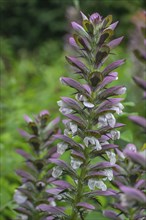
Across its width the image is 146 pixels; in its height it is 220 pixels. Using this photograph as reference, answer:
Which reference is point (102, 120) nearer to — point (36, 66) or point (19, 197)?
point (19, 197)

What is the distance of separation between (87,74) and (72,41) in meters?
0.14

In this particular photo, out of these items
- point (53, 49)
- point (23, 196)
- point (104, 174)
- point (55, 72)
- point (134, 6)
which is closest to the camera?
point (104, 174)

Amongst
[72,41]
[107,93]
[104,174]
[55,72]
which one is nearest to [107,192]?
[104,174]

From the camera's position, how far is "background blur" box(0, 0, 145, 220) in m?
3.65

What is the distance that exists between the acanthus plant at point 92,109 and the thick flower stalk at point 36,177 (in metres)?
0.30

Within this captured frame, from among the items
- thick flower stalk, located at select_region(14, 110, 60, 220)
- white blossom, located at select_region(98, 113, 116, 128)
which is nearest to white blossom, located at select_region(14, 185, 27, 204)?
thick flower stalk, located at select_region(14, 110, 60, 220)

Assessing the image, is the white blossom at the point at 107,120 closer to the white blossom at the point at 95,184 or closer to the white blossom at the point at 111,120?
the white blossom at the point at 111,120

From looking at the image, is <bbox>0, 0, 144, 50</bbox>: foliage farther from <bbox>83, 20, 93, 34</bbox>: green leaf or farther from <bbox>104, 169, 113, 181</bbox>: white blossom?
<bbox>104, 169, 113, 181</bbox>: white blossom

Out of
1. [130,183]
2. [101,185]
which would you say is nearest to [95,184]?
[101,185]

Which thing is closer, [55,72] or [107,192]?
[107,192]

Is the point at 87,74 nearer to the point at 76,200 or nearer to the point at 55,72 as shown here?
the point at 76,200

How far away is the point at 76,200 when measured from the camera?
82.5 inches

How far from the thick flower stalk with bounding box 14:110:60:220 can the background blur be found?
0.74 feet

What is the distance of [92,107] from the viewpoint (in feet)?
6.68
